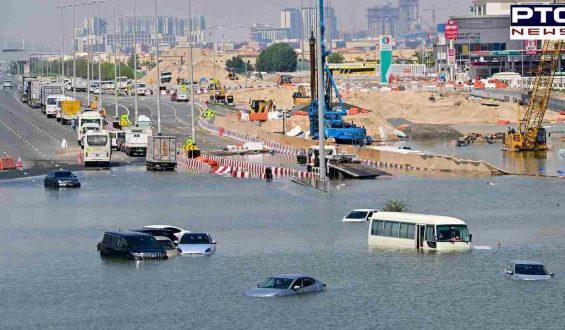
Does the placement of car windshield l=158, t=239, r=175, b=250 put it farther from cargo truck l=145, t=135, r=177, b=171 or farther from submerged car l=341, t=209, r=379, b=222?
cargo truck l=145, t=135, r=177, b=171

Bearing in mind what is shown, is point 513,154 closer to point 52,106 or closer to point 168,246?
point 52,106

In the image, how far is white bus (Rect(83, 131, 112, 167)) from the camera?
11125 centimetres

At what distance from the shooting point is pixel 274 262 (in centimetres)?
6381

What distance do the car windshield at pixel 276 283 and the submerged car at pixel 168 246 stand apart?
10.4 meters

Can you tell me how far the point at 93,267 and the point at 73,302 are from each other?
838 centimetres

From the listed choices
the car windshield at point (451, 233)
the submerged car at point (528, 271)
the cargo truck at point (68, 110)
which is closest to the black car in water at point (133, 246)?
the car windshield at point (451, 233)

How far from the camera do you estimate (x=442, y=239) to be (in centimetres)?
6475

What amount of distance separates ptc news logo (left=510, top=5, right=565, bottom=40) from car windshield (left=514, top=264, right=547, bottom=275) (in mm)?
51851

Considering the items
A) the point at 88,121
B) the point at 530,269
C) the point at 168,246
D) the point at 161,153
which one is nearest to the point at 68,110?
the point at 88,121

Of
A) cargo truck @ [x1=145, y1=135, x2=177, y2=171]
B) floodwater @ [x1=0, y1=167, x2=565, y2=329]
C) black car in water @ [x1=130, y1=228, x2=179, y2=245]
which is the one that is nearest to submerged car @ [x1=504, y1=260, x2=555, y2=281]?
floodwater @ [x1=0, y1=167, x2=565, y2=329]

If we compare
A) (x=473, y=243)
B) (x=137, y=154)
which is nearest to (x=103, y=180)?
(x=137, y=154)

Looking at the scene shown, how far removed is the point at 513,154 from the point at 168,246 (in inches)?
2489

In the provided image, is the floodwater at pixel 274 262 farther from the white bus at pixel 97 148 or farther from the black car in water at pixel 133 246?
the white bus at pixel 97 148

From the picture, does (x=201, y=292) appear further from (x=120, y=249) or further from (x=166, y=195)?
(x=166, y=195)
